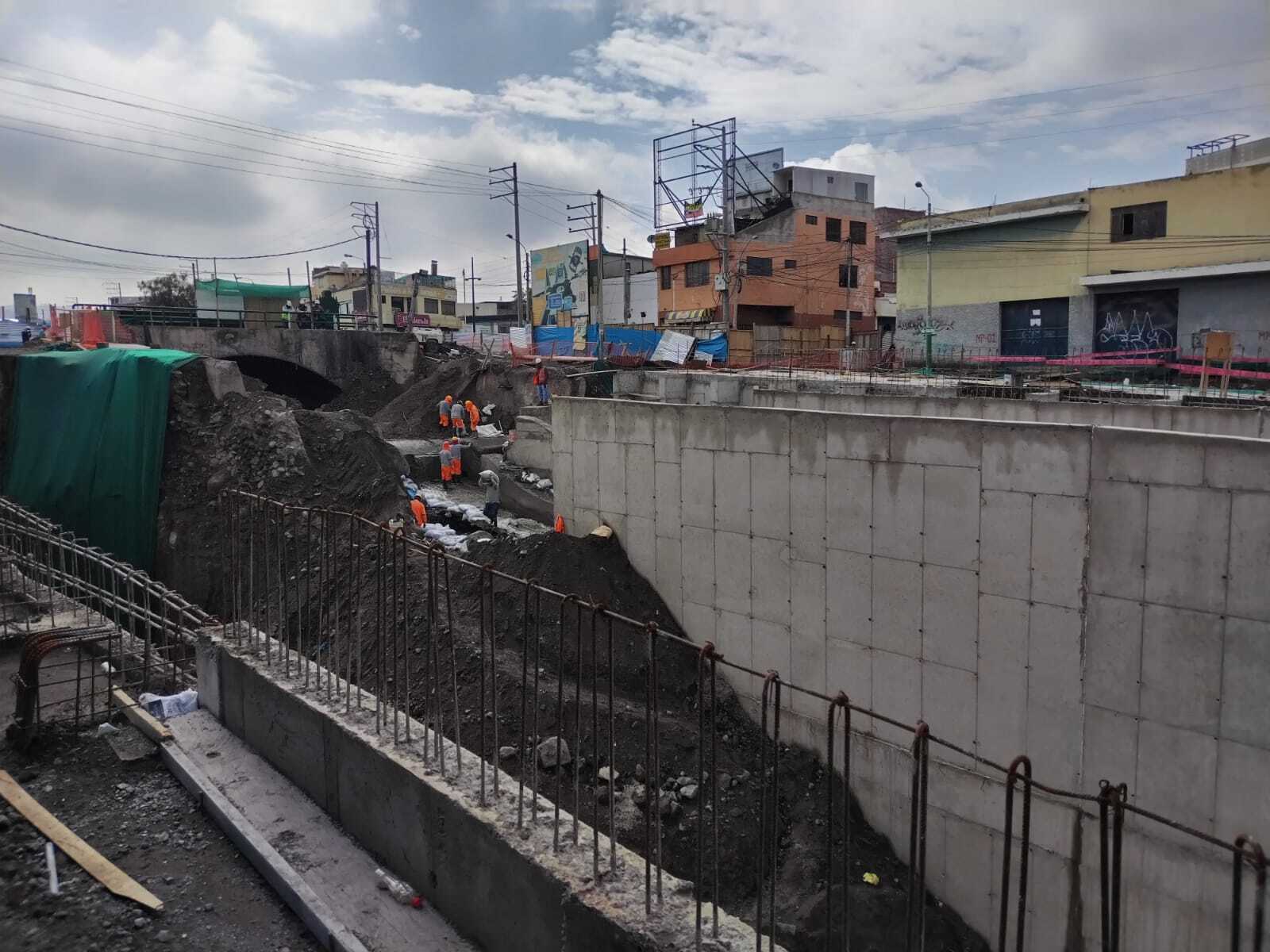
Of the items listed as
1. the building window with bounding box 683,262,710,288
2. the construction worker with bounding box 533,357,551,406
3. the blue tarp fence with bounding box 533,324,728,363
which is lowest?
the construction worker with bounding box 533,357,551,406

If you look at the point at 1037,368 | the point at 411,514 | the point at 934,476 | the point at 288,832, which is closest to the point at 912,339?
the point at 1037,368

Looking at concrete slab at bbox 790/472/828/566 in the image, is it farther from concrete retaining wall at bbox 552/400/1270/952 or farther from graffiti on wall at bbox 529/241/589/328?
graffiti on wall at bbox 529/241/589/328

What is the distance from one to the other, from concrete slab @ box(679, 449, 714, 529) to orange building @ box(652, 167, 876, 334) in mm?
31120

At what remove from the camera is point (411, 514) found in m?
14.2

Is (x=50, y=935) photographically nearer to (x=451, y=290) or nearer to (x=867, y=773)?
(x=867, y=773)

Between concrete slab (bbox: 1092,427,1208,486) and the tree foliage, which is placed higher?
the tree foliage

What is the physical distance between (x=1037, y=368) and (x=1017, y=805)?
22.8 metres

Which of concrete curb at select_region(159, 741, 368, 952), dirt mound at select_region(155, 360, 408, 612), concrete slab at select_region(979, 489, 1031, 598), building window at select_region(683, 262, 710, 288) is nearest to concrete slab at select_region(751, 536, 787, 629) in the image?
concrete slab at select_region(979, 489, 1031, 598)

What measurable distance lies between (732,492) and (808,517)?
3.51 ft

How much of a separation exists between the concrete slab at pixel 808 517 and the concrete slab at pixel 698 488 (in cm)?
121

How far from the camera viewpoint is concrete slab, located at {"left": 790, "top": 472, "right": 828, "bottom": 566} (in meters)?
8.49

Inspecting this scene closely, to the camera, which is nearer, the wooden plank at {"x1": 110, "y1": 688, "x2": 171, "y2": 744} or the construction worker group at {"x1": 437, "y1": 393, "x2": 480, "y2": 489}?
the wooden plank at {"x1": 110, "y1": 688, "x2": 171, "y2": 744}

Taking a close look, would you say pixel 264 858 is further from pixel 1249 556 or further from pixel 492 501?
pixel 492 501

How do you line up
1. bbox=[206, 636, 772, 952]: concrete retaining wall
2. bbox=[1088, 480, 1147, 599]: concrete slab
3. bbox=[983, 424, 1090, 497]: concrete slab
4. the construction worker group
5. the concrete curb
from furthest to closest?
1. the construction worker group
2. bbox=[983, 424, 1090, 497]: concrete slab
3. bbox=[1088, 480, 1147, 599]: concrete slab
4. the concrete curb
5. bbox=[206, 636, 772, 952]: concrete retaining wall
